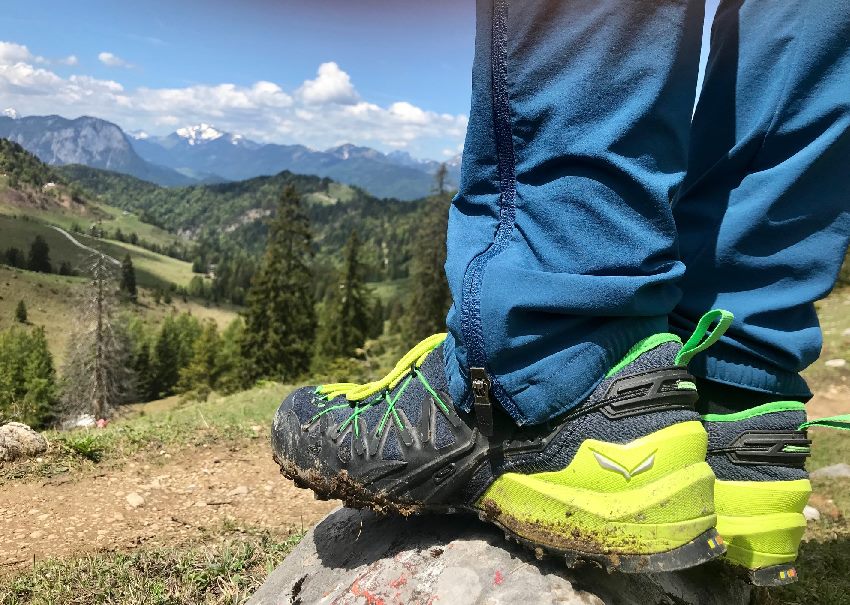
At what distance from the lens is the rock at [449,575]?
5.74 feet

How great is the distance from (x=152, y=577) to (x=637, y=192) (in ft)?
8.74

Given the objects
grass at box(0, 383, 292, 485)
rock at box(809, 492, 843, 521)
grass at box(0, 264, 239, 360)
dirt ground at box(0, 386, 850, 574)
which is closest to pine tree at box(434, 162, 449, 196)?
grass at box(0, 383, 292, 485)

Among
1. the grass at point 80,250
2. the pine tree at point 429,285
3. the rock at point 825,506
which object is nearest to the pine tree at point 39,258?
the grass at point 80,250

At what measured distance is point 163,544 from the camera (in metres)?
3.28

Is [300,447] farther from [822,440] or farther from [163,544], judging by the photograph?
[822,440]

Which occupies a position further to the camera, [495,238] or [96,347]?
[96,347]

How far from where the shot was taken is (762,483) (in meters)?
1.86

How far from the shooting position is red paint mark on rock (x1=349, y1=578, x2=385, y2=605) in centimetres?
188

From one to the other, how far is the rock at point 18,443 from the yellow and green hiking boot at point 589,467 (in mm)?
3617

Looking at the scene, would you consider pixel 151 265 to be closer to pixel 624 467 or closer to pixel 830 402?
pixel 830 402

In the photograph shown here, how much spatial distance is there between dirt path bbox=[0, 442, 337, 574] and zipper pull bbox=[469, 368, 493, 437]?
93.2 inches

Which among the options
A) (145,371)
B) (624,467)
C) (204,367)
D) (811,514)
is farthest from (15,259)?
(624,467)

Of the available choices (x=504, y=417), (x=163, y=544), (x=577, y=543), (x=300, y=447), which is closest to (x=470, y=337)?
(x=504, y=417)

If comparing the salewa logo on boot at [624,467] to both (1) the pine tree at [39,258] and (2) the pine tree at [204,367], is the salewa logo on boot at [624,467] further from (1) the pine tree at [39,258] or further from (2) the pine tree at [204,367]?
(1) the pine tree at [39,258]
